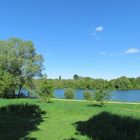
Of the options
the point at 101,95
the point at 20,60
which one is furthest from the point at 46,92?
the point at 20,60

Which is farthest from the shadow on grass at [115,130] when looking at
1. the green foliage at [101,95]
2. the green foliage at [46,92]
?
the green foliage at [46,92]

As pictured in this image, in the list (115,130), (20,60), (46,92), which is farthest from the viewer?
(20,60)

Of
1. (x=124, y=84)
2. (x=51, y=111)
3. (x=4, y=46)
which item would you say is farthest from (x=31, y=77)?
(x=124, y=84)

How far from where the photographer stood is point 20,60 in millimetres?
64188

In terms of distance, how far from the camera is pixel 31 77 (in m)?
67.0

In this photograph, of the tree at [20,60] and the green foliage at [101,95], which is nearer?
the green foliage at [101,95]

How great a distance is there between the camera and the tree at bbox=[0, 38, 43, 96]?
63.5m

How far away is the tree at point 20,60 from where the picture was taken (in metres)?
63.5

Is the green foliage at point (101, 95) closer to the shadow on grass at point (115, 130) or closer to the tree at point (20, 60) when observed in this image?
the tree at point (20, 60)

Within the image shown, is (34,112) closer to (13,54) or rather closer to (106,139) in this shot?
(106,139)

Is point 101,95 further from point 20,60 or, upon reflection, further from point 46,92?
point 20,60

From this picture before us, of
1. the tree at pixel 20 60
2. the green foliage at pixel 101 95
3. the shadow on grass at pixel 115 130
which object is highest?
the tree at pixel 20 60

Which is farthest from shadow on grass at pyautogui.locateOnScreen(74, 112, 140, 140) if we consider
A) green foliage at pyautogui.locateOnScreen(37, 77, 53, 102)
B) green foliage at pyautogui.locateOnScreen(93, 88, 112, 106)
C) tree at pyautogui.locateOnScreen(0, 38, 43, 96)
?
tree at pyautogui.locateOnScreen(0, 38, 43, 96)

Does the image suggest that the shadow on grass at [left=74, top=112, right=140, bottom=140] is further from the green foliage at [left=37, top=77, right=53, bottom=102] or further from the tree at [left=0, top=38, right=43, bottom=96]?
the tree at [left=0, top=38, right=43, bottom=96]
